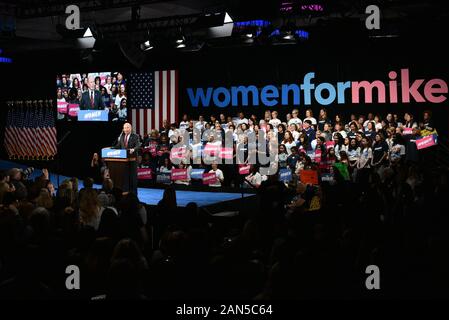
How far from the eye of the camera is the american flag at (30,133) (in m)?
19.6

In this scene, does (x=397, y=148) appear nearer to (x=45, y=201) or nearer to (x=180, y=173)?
(x=180, y=173)

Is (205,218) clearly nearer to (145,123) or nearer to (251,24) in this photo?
(251,24)

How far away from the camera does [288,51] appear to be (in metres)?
17.2

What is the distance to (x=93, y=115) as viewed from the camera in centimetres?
1794

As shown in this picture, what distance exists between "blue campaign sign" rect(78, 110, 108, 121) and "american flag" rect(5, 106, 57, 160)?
1.85 meters

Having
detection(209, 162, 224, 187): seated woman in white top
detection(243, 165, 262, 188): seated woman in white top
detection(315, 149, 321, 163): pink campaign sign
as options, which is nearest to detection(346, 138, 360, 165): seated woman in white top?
detection(315, 149, 321, 163): pink campaign sign

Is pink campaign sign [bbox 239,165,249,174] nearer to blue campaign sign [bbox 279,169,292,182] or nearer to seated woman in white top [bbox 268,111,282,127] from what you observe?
blue campaign sign [bbox 279,169,292,182]

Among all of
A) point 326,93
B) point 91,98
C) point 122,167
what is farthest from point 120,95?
point 122,167

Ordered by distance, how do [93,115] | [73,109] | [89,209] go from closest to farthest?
1. [89,209]
2. [93,115]
3. [73,109]

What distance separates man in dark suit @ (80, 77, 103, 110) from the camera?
59.0 feet

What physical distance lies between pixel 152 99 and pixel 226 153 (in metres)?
4.53

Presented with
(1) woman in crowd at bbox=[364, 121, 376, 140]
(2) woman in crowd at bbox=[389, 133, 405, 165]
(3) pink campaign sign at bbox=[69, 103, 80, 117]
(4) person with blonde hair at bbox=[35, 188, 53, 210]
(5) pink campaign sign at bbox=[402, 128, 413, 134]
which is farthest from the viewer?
(3) pink campaign sign at bbox=[69, 103, 80, 117]

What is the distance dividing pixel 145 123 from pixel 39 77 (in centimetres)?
494

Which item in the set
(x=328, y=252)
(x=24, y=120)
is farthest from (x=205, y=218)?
(x=24, y=120)
